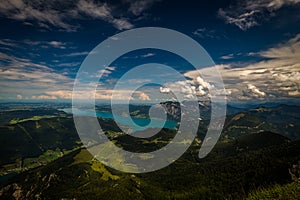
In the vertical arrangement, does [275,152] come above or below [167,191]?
above

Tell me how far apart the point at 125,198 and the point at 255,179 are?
84210 millimetres

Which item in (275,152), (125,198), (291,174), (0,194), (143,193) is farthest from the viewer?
(0,194)

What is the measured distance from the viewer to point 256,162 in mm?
164750

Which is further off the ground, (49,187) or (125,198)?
(125,198)

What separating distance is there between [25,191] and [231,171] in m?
180

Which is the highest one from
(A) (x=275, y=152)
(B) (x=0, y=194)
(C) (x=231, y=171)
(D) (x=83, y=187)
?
(A) (x=275, y=152)

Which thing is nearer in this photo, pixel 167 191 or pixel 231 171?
pixel 167 191

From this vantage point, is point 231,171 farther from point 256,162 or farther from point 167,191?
point 167,191

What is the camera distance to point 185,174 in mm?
181875

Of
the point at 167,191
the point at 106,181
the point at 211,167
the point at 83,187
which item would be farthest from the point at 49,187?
the point at 211,167

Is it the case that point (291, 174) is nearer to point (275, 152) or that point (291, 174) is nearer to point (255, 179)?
point (255, 179)

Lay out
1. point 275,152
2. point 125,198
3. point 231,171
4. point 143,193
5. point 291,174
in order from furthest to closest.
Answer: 1. point 275,152
2. point 231,171
3. point 143,193
4. point 125,198
5. point 291,174

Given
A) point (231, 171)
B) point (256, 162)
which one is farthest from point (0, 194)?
point (256, 162)

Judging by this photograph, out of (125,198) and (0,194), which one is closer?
(125,198)
